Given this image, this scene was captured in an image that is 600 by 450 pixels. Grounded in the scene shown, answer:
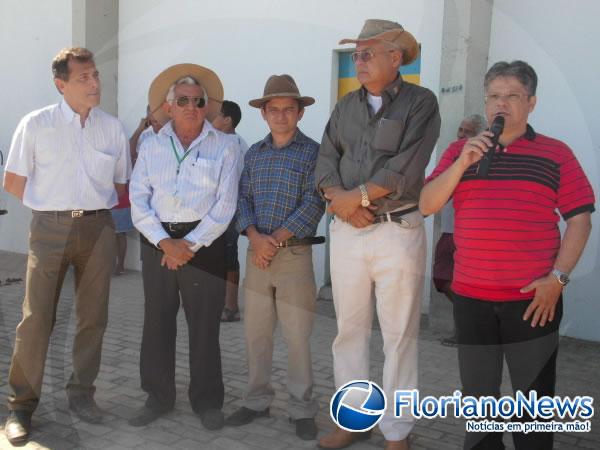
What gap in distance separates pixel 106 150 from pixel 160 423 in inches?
65.8

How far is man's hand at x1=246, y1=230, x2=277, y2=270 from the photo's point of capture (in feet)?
12.0

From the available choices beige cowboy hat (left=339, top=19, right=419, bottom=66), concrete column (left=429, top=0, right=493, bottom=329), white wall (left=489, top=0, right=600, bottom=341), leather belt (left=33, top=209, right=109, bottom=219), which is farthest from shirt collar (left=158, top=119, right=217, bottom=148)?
white wall (left=489, top=0, right=600, bottom=341)

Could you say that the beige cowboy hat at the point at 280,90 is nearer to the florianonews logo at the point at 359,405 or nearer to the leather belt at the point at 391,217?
the leather belt at the point at 391,217

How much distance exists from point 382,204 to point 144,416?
1897mm

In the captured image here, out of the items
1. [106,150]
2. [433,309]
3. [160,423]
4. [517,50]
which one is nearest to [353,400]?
→ [160,423]

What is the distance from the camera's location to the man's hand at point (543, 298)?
2.80 m

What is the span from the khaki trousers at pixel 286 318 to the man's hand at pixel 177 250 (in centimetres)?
37

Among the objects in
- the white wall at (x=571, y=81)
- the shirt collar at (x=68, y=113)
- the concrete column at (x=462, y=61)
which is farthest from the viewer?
the concrete column at (x=462, y=61)

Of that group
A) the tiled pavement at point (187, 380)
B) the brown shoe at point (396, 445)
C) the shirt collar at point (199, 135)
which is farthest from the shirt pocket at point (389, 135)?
the tiled pavement at point (187, 380)

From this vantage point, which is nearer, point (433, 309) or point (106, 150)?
point (106, 150)

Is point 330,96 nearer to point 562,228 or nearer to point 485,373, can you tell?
point 562,228

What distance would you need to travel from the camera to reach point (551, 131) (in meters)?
5.54

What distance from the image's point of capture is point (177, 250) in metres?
3.68

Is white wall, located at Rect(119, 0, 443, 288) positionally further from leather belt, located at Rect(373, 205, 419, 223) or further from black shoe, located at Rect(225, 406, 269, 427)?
leather belt, located at Rect(373, 205, 419, 223)
